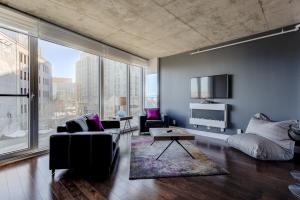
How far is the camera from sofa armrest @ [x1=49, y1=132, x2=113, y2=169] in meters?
2.36

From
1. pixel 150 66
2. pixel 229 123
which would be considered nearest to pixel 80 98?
pixel 150 66

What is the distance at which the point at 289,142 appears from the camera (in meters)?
2.98

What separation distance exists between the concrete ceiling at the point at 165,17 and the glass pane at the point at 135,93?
1765 mm

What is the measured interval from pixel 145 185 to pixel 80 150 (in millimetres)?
1073

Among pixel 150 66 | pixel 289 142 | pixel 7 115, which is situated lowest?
pixel 289 142

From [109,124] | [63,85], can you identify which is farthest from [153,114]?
[63,85]

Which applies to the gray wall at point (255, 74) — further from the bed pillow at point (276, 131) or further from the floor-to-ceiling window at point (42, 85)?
the floor-to-ceiling window at point (42, 85)

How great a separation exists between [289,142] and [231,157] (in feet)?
3.46

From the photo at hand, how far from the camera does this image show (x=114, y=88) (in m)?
5.25

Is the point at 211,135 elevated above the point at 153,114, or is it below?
below

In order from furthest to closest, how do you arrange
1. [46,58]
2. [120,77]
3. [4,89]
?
[120,77]
[46,58]
[4,89]

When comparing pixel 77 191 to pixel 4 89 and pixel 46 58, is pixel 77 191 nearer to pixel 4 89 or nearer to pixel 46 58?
pixel 4 89

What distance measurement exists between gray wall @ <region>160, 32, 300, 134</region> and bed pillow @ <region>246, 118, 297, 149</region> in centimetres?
62

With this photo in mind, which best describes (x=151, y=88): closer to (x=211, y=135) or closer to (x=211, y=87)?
(x=211, y=87)
